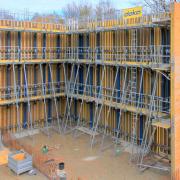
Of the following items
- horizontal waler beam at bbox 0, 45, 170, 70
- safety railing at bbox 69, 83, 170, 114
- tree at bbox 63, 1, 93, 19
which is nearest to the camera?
horizontal waler beam at bbox 0, 45, 170, 70

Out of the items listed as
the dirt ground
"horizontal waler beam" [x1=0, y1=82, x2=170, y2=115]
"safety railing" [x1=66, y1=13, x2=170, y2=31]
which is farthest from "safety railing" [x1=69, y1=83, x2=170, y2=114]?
"safety railing" [x1=66, y1=13, x2=170, y2=31]

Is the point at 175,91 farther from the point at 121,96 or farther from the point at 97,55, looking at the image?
the point at 97,55

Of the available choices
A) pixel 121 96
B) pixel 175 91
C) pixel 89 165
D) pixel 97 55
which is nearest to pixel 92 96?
pixel 121 96

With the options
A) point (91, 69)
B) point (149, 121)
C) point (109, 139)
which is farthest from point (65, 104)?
point (149, 121)

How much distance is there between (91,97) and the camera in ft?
70.0

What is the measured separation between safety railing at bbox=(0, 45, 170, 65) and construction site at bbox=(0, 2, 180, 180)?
65mm

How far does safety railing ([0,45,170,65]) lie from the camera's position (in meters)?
16.8

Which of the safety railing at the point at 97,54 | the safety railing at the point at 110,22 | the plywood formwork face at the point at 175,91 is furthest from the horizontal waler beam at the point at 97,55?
the safety railing at the point at 110,22

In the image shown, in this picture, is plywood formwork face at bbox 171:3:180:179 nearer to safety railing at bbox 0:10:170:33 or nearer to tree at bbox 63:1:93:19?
safety railing at bbox 0:10:170:33

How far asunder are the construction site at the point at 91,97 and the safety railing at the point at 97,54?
0.07 metres

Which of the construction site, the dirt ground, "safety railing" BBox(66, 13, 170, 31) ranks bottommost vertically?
the dirt ground

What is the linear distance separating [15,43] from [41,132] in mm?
6566

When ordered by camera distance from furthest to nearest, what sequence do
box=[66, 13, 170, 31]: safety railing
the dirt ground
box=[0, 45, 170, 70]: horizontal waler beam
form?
box=[0, 45, 170, 70]: horizontal waler beam
box=[66, 13, 170, 31]: safety railing
the dirt ground

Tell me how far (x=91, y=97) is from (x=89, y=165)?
624cm
